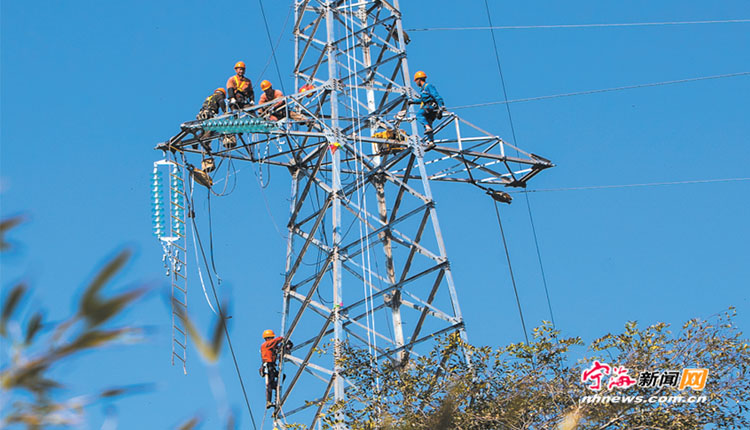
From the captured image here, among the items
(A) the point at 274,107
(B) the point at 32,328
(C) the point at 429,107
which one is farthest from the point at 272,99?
(B) the point at 32,328

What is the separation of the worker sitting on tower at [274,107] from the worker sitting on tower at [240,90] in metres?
0.31

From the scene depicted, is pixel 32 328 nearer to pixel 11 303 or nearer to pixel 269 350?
pixel 11 303

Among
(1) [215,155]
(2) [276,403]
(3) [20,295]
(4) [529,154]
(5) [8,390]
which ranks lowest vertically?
(5) [8,390]

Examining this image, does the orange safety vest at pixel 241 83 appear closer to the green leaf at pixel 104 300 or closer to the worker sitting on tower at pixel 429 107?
the worker sitting on tower at pixel 429 107

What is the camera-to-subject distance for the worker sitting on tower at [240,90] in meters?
19.6

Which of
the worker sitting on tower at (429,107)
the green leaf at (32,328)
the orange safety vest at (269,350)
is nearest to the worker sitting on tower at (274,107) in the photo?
the worker sitting on tower at (429,107)

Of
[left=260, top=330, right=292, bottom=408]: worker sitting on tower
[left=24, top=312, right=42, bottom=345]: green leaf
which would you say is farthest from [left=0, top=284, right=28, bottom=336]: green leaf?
[left=260, top=330, right=292, bottom=408]: worker sitting on tower

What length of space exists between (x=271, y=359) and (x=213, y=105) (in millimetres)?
4911

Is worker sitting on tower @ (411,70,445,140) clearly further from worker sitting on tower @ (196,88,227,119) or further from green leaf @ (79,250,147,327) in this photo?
green leaf @ (79,250,147,327)

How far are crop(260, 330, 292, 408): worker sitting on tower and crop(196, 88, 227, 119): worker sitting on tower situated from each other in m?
4.38

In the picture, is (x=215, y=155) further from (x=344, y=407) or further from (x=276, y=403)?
(x=344, y=407)

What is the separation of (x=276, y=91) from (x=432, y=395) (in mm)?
8205

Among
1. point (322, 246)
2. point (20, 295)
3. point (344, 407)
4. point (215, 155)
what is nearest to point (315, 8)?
point (215, 155)

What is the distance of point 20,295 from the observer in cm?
159
